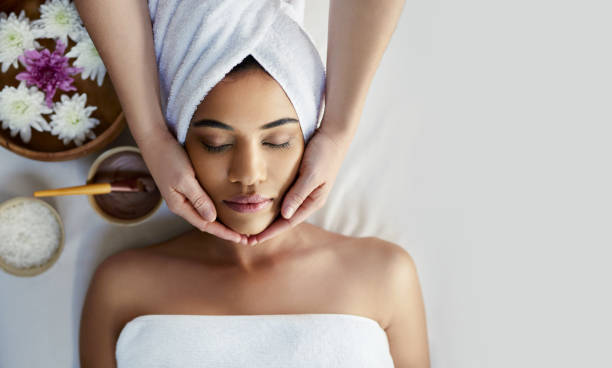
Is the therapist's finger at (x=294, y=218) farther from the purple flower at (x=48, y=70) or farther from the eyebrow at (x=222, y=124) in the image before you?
the purple flower at (x=48, y=70)

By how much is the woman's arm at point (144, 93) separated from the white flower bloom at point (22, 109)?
36 centimetres

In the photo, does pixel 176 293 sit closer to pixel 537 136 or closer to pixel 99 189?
pixel 99 189

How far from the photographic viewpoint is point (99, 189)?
1.51 m

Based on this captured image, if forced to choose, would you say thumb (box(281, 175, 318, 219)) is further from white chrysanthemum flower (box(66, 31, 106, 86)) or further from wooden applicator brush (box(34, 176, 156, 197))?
white chrysanthemum flower (box(66, 31, 106, 86))

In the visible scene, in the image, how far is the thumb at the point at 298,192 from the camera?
125cm

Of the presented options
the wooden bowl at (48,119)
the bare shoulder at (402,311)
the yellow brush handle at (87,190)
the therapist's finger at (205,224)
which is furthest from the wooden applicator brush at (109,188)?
the bare shoulder at (402,311)

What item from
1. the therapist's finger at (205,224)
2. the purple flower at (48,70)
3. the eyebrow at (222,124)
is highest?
the purple flower at (48,70)

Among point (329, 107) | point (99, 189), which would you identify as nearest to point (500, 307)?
point (329, 107)

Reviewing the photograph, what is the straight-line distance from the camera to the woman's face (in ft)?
3.73

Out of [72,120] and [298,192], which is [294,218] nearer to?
[298,192]

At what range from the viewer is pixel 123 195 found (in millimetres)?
1624

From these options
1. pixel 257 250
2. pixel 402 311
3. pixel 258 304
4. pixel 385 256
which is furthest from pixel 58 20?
pixel 402 311

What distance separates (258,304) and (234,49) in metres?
0.80

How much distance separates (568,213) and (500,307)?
0.42 metres
